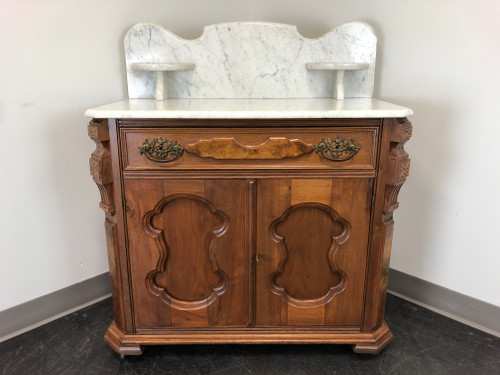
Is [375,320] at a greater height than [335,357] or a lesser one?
greater

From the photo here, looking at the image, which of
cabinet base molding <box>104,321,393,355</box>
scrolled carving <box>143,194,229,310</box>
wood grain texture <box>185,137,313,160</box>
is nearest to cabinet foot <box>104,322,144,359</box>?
cabinet base molding <box>104,321,393,355</box>

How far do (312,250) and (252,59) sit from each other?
34.5 inches

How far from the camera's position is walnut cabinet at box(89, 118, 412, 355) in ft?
4.12

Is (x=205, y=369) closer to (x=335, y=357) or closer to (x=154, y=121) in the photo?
(x=335, y=357)

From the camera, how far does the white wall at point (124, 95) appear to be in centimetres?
149

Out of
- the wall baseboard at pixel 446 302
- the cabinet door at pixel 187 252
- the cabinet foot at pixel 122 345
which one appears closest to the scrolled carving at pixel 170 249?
the cabinet door at pixel 187 252

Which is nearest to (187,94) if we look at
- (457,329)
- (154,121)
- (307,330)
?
(154,121)

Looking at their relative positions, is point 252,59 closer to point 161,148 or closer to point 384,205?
point 161,148

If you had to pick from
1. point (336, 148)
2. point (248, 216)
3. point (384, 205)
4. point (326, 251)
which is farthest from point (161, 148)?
point (384, 205)

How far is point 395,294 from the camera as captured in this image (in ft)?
6.28

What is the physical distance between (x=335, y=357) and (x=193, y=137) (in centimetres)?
100

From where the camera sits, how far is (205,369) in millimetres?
1439

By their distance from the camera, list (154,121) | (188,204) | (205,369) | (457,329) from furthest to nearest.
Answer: (457,329)
(205,369)
(188,204)
(154,121)

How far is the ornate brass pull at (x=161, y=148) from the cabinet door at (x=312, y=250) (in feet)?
1.01
